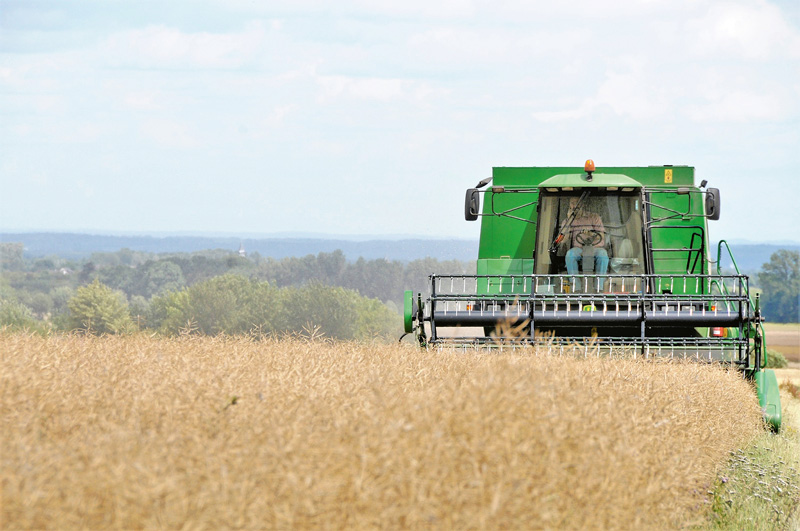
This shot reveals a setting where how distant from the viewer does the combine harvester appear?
31.3ft

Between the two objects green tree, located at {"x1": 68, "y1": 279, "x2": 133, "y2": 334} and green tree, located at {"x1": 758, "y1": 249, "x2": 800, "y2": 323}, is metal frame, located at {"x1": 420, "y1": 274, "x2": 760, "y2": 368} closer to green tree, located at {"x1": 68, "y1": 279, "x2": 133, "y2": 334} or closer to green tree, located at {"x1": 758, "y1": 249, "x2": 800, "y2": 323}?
green tree, located at {"x1": 68, "y1": 279, "x2": 133, "y2": 334}

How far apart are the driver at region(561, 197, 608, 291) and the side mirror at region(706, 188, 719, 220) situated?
1.13 m

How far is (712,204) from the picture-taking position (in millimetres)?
10484

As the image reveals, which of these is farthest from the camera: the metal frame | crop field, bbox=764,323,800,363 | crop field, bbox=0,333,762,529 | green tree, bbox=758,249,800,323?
green tree, bbox=758,249,800,323

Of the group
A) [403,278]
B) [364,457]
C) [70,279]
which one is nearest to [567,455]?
[364,457]

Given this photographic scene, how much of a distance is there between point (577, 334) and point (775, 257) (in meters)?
131

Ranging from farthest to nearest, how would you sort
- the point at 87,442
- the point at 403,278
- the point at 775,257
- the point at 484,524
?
the point at 775,257 < the point at 403,278 < the point at 87,442 < the point at 484,524

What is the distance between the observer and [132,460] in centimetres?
367

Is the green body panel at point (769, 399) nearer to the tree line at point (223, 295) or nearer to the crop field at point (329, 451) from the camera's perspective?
the crop field at point (329, 451)

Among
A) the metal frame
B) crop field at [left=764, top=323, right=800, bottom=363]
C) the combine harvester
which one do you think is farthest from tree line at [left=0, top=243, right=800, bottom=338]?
crop field at [left=764, top=323, right=800, bottom=363]

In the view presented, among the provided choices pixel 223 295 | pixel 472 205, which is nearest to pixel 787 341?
pixel 223 295

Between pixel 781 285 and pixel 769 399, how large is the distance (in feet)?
427

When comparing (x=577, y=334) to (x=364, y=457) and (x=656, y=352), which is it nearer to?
(x=656, y=352)

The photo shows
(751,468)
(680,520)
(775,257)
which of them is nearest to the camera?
(680,520)
